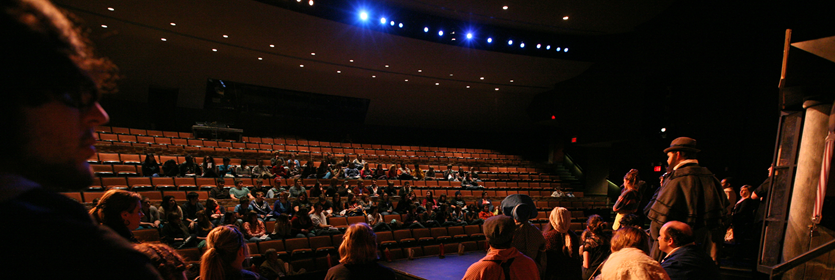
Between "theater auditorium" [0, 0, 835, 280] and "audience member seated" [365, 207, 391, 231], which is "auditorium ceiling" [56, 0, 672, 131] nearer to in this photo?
"theater auditorium" [0, 0, 835, 280]

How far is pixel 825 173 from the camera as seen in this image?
10.2 ft

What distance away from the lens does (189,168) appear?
9086 millimetres

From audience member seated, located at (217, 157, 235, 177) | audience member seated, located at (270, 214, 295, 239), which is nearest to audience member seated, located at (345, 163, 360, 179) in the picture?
audience member seated, located at (217, 157, 235, 177)

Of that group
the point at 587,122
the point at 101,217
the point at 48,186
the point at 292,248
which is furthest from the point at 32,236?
the point at 587,122

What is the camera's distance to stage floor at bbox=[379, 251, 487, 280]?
247 inches

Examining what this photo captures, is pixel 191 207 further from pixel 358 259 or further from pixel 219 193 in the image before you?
pixel 358 259

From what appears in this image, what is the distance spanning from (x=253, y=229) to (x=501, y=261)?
5662 mm

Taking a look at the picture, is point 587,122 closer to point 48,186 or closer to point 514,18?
point 514,18

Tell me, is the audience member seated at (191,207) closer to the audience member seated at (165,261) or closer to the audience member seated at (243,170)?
the audience member seated at (243,170)

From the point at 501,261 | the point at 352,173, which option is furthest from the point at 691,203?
the point at 352,173

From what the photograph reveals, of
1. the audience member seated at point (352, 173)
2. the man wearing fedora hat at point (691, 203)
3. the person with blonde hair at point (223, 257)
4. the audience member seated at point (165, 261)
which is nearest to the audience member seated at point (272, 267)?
the person with blonde hair at point (223, 257)

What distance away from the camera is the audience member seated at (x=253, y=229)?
251 inches

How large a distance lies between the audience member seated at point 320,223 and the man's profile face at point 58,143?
6.82 m

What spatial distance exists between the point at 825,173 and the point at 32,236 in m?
4.49
